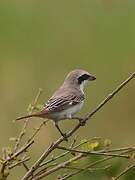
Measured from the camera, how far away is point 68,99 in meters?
3.53

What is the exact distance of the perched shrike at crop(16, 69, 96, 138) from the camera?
3.36 meters

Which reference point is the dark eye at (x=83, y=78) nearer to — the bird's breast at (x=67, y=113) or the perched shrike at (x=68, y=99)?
the perched shrike at (x=68, y=99)

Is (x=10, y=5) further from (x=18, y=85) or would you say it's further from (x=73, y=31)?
(x=18, y=85)

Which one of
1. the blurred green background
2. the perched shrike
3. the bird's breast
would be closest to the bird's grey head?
the perched shrike

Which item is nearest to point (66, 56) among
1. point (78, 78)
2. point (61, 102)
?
point (78, 78)

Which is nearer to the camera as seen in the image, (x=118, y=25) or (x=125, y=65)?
(x=125, y=65)

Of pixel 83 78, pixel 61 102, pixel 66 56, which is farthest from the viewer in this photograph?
pixel 66 56

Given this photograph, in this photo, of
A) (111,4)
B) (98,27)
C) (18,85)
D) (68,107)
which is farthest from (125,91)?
(68,107)

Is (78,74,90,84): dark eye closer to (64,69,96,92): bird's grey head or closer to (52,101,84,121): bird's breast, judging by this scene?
(64,69,96,92): bird's grey head

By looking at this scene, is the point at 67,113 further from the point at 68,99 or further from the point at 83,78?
the point at 83,78

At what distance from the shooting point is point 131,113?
25.0ft

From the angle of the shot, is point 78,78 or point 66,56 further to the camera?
point 66,56

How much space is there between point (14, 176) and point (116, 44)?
337 centimetres

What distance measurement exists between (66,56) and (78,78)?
5193mm
